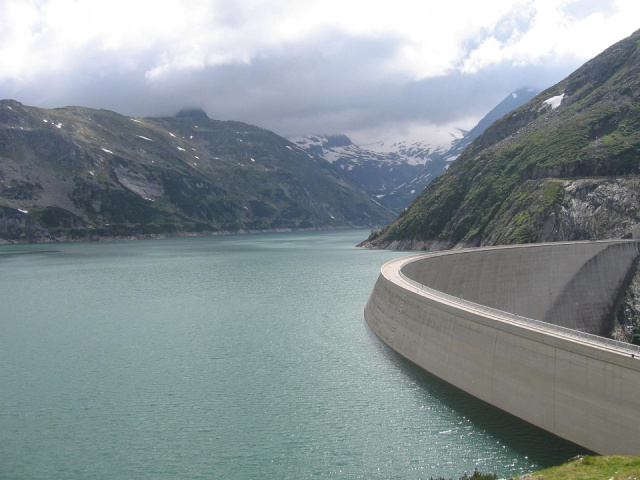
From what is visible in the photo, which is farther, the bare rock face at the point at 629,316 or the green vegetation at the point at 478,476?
the bare rock face at the point at 629,316

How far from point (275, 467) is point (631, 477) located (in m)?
14.2

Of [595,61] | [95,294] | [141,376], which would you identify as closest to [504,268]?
[141,376]

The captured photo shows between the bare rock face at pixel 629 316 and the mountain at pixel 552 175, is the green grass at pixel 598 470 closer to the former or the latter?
the bare rock face at pixel 629 316

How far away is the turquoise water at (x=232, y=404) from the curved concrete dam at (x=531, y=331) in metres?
1.29

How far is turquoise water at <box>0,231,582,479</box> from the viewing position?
25.0 m

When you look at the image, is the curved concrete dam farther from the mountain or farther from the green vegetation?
the mountain

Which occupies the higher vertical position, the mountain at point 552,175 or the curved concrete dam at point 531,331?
the mountain at point 552,175

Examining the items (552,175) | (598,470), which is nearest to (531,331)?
(598,470)

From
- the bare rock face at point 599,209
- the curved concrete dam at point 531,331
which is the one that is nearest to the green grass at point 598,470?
the curved concrete dam at point 531,331

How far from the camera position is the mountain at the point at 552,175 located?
99.7 meters

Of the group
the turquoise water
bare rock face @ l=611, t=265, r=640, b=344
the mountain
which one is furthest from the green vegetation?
the mountain

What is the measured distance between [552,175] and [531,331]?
103557 mm

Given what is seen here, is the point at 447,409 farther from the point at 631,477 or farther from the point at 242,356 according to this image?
the point at 242,356

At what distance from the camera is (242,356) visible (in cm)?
4312
